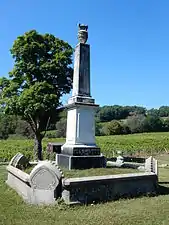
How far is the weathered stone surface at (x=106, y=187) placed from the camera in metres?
7.96

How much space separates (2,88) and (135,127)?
5615cm

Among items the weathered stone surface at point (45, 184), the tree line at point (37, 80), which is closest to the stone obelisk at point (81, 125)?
the weathered stone surface at point (45, 184)

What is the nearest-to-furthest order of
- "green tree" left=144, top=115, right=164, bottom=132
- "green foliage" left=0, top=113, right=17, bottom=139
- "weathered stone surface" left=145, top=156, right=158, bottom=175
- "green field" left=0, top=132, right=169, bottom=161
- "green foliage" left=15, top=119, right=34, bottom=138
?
1. "weathered stone surface" left=145, top=156, right=158, bottom=175
2. "green field" left=0, top=132, right=169, bottom=161
3. "green foliage" left=15, top=119, right=34, bottom=138
4. "green foliage" left=0, top=113, right=17, bottom=139
5. "green tree" left=144, top=115, right=164, bottom=132

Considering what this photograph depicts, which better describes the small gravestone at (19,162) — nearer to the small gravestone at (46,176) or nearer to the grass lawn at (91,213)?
the grass lawn at (91,213)

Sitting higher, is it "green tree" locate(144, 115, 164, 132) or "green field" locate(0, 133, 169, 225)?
"green tree" locate(144, 115, 164, 132)

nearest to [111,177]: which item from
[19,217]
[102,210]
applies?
[102,210]

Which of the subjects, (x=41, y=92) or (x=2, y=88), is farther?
(x=2, y=88)

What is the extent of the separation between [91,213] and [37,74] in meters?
15.4

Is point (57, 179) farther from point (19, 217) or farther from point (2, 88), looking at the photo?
point (2, 88)

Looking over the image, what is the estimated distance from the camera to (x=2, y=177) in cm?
1345

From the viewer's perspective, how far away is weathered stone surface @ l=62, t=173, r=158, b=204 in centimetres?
796

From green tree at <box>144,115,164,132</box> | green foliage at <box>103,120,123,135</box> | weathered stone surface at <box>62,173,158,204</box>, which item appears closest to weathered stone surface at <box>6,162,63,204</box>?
weathered stone surface at <box>62,173,158,204</box>

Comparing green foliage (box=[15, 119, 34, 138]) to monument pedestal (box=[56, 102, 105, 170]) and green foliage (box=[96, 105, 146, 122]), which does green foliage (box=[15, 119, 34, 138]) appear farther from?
monument pedestal (box=[56, 102, 105, 170])

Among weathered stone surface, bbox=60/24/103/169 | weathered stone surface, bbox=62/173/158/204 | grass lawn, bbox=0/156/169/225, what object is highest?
weathered stone surface, bbox=60/24/103/169
